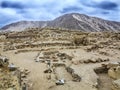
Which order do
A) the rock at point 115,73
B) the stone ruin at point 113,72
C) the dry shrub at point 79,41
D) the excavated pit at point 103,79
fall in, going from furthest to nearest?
the dry shrub at point 79,41 < the rock at point 115,73 < the excavated pit at point 103,79 < the stone ruin at point 113,72

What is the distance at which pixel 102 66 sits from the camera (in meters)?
19.2

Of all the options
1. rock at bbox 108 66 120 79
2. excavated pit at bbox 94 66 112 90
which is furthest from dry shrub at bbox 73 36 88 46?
rock at bbox 108 66 120 79

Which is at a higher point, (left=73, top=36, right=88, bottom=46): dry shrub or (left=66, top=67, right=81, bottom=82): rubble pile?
(left=73, top=36, right=88, bottom=46): dry shrub

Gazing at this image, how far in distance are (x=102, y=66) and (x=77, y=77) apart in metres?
3.59

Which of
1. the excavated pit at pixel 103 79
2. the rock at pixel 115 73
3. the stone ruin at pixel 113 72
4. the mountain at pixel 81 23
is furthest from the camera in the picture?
the mountain at pixel 81 23

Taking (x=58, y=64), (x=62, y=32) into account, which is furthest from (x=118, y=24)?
(x=58, y=64)

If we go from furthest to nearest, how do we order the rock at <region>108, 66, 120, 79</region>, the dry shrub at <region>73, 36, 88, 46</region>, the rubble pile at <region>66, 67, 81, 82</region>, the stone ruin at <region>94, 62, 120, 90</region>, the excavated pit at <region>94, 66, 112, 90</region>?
the dry shrub at <region>73, 36, 88, 46</region>, the rock at <region>108, 66, 120, 79</region>, the rubble pile at <region>66, 67, 81, 82</region>, the excavated pit at <region>94, 66, 112, 90</region>, the stone ruin at <region>94, 62, 120, 90</region>

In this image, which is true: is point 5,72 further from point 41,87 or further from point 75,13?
point 75,13

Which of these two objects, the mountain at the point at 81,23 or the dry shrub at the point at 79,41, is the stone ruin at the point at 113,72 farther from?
the mountain at the point at 81,23

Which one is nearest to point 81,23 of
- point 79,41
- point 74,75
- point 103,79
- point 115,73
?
point 79,41

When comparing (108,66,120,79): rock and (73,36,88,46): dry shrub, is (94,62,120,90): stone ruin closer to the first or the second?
(108,66,120,79): rock

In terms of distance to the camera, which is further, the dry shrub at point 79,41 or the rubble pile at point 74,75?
the dry shrub at point 79,41

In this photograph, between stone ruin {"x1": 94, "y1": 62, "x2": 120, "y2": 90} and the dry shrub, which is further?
the dry shrub

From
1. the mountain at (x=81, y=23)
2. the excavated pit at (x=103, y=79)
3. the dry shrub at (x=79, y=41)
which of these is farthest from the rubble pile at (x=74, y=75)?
the mountain at (x=81, y=23)
